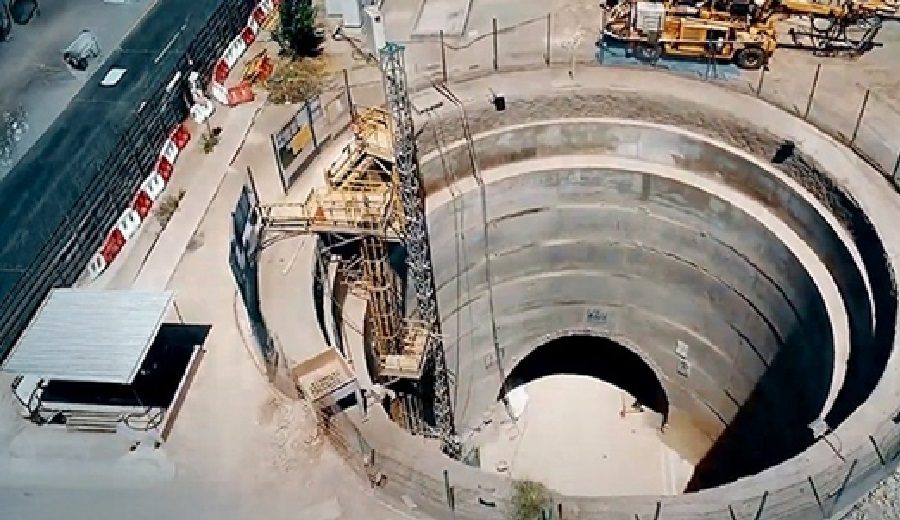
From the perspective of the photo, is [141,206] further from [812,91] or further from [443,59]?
[812,91]

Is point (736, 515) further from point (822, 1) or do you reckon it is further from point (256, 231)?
point (822, 1)

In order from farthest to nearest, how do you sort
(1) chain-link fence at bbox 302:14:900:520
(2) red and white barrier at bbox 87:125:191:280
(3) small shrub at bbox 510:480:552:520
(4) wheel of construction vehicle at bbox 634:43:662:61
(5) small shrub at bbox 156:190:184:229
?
(4) wheel of construction vehicle at bbox 634:43:662:61 → (5) small shrub at bbox 156:190:184:229 → (2) red and white barrier at bbox 87:125:191:280 → (1) chain-link fence at bbox 302:14:900:520 → (3) small shrub at bbox 510:480:552:520

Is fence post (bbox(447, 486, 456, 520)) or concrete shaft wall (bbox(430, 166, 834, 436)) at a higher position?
fence post (bbox(447, 486, 456, 520))

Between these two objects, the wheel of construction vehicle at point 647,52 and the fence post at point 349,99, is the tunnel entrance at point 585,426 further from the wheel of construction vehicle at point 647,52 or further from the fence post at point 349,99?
the fence post at point 349,99

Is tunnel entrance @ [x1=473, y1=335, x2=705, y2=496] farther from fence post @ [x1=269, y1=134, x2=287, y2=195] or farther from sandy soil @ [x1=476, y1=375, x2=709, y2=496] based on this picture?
fence post @ [x1=269, y1=134, x2=287, y2=195]

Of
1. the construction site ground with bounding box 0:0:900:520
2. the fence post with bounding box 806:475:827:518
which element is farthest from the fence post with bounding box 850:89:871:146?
the fence post with bounding box 806:475:827:518

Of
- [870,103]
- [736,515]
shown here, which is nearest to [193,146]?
[736,515]

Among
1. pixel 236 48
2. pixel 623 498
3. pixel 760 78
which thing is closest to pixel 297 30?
pixel 236 48
